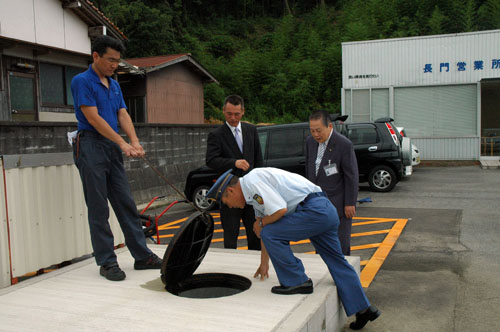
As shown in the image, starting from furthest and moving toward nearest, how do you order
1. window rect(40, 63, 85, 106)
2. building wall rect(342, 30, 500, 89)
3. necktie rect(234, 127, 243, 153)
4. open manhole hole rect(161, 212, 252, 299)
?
1. building wall rect(342, 30, 500, 89)
2. window rect(40, 63, 85, 106)
3. necktie rect(234, 127, 243, 153)
4. open manhole hole rect(161, 212, 252, 299)

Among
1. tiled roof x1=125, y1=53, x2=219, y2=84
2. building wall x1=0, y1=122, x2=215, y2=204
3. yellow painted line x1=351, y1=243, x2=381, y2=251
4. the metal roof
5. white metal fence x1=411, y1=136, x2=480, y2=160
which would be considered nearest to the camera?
yellow painted line x1=351, y1=243, x2=381, y2=251

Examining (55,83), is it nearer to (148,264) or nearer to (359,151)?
(359,151)

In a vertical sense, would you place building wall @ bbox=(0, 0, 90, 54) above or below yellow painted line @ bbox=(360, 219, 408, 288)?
above

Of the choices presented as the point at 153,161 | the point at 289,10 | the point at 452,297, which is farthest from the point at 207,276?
the point at 289,10

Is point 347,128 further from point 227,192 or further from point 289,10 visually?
point 289,10

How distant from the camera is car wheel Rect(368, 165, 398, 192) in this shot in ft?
37.4

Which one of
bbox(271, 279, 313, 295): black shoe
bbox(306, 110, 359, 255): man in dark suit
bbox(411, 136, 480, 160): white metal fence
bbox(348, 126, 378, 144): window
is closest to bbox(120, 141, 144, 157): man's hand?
bbox(271, 279, 313, 295): black shoe

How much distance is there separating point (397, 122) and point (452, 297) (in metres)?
16.0

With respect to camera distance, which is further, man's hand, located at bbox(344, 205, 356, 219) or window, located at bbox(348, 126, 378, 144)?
window, located at bbox(348, 126, 378, 144)

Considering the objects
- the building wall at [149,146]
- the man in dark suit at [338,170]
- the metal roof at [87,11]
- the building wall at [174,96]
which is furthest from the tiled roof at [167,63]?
the man in dark suit at [338,170]

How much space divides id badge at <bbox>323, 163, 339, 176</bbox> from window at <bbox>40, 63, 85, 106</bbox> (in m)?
11.1

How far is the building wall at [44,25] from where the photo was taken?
38.3 ft

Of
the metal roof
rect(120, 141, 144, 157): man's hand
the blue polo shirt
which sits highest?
the metal roof

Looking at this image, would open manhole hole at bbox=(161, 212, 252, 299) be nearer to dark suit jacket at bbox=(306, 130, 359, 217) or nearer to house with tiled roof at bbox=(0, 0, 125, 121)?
dark suit jacket at bbox=(306, 130, 359, 217)
